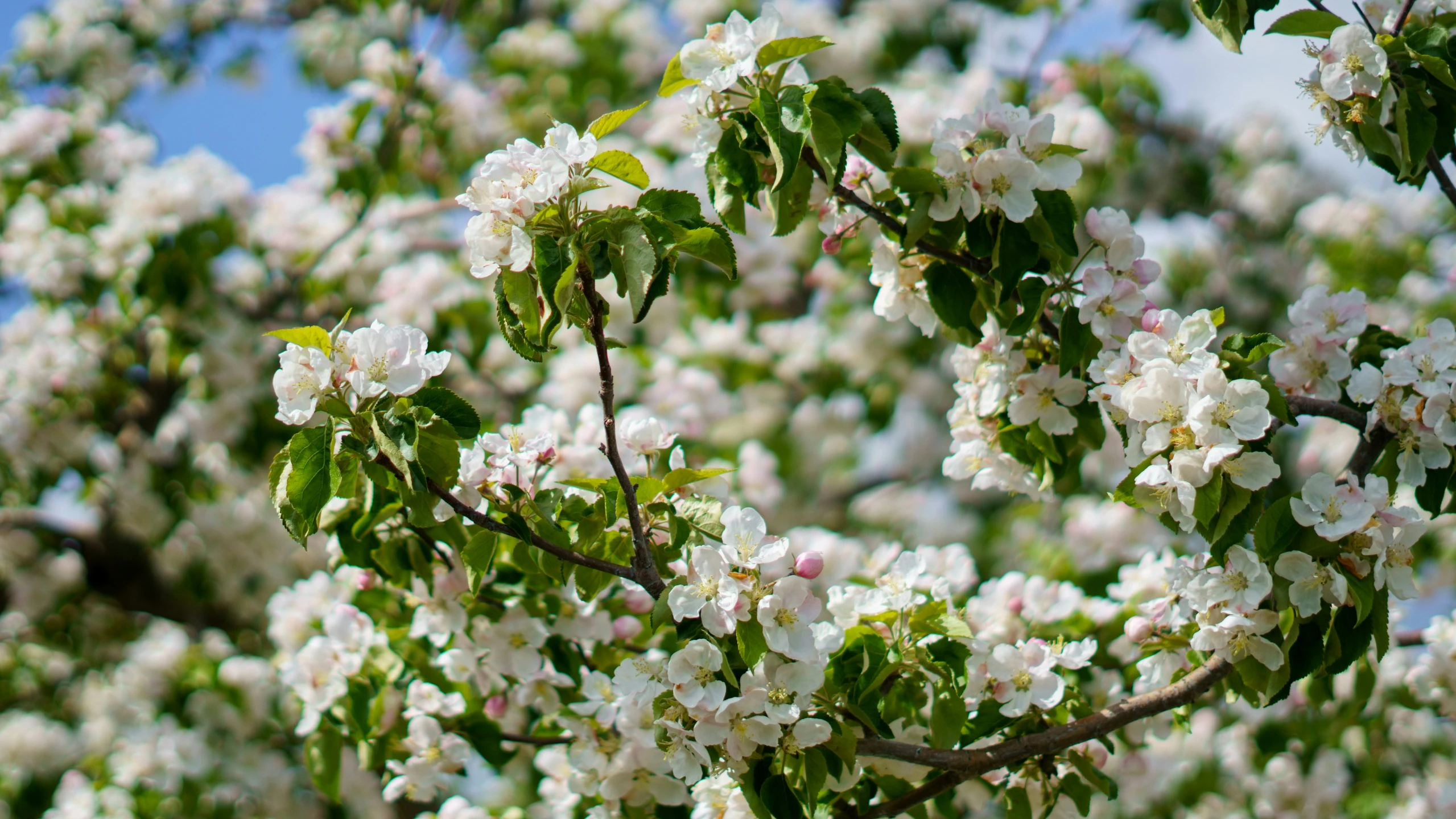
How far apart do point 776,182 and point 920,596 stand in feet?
2.34

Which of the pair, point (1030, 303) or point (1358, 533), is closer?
point (1358, 533)

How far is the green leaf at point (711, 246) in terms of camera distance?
1.44 m

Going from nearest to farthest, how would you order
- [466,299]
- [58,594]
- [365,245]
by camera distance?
[466,299] → [365,245] → [58,594]

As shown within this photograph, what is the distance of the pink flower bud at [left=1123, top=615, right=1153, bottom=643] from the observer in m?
1.84

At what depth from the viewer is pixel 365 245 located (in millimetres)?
4688

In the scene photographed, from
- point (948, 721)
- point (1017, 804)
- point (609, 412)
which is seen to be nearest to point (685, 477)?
point (609, 412)

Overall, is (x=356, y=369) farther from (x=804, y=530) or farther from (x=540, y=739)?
(x=804, y=530)

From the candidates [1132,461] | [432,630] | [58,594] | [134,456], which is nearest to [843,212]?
[1132,461]

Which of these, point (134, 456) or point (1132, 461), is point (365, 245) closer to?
point (134, 456)

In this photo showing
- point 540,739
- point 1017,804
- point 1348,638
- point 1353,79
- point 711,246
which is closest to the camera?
point 711,246

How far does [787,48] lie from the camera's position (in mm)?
1540

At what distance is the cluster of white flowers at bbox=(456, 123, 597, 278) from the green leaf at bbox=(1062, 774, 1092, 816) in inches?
44.9

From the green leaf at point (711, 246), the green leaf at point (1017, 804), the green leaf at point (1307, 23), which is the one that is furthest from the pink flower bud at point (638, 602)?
the green leaf at point (1307, 23)

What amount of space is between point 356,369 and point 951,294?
909 millimetres
